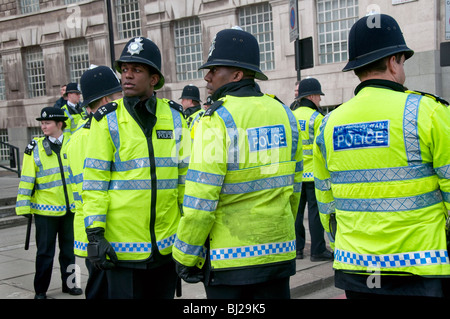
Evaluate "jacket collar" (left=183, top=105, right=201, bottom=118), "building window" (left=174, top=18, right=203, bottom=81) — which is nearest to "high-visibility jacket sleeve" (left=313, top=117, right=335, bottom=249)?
"jacket collar" (left=183, top=105, right=201, bottom=118)

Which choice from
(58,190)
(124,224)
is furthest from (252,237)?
(58,190)

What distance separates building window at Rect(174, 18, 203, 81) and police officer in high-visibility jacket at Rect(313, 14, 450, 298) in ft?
51.7

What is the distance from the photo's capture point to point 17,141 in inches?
A: 955

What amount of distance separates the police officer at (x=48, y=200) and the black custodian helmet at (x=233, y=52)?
3.47 m

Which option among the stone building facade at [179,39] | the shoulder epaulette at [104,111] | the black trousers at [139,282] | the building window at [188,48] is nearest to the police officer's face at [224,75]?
the shoulder epaulette at [104,111]

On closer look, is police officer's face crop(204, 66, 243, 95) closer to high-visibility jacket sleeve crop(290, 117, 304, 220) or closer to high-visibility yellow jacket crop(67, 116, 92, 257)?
high-visibility jacket sleeve crop(290, 117, 304, 220)

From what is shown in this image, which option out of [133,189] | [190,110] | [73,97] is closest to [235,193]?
[133,189]

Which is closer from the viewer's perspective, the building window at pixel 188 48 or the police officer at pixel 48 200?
the police officer at pixel 48 200

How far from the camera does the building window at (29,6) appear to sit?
23.5 meters

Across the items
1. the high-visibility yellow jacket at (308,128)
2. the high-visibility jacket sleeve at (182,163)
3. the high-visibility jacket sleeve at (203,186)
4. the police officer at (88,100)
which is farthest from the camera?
the high-visibility yellow jacket at (308,128)

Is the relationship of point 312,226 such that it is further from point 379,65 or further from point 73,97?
point 73,97

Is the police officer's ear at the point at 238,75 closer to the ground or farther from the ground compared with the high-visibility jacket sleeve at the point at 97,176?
farther from the ground

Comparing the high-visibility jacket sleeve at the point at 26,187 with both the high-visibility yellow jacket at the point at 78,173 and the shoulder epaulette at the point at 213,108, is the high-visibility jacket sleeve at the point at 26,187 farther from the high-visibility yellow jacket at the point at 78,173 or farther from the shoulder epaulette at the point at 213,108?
the shoulder epaulette at the point at 213,108

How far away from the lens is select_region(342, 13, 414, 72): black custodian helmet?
2.84 m
